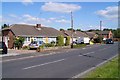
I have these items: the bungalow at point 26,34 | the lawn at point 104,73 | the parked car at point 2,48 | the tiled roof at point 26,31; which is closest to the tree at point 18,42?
the bungalow at point 26,34

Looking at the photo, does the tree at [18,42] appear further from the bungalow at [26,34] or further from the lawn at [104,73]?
the lawn at [104,73]

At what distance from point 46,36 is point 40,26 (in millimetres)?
5498

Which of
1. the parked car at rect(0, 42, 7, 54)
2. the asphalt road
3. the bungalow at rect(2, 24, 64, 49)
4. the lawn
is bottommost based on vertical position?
the asphalt road

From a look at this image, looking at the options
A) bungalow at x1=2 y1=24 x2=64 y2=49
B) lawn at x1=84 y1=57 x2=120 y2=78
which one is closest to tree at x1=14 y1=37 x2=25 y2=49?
bungalow at x1=2 y1=24 x2=64 y2=49

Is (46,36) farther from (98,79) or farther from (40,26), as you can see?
(98,79)

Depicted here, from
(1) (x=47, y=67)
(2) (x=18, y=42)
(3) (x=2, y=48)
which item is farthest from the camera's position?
(2) (x=18, y=42)

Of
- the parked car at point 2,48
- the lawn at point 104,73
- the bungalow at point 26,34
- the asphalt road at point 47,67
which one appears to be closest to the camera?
the lawn at point 104,73

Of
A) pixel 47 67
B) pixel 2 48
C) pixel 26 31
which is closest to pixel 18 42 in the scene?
pixel 26 31

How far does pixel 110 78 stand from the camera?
10.8 m

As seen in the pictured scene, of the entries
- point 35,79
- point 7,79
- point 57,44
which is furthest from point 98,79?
point 57,44

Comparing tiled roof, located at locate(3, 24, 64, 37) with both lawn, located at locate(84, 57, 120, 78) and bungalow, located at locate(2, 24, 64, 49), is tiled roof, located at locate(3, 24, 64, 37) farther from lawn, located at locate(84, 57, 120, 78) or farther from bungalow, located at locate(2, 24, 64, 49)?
lawn, located at locate(84, 57, 120, 78)

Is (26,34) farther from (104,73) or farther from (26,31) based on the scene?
(104,73)

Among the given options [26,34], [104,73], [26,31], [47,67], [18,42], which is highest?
[26,31]

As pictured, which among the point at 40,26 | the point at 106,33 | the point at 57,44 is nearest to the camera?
the point at 57,44
